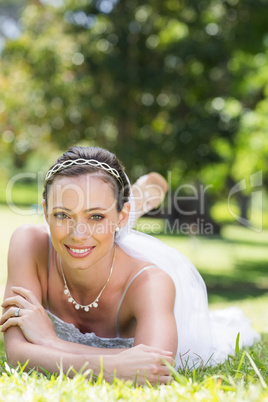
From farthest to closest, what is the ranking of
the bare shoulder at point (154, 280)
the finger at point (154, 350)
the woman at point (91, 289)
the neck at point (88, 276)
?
the neck at point (88, 276) < the bare shoulder at point (154, 280) < the woman at point (91, 289) < the finger at point (154, 350)

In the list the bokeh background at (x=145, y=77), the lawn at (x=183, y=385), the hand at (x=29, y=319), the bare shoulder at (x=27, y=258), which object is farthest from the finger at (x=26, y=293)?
the bokeh background at (x=145, y=77)

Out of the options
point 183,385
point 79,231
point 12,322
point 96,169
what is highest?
point 96,169

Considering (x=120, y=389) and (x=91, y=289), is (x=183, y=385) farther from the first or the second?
(x=91, y=289)

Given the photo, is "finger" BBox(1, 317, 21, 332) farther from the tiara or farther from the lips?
the tiara

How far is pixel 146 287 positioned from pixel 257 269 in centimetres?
1898

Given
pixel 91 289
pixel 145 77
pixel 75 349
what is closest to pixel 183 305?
pixel 91 289

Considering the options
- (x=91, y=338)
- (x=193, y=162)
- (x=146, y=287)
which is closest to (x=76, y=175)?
(x=146, y=287)

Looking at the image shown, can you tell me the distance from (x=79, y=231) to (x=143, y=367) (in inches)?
34.5

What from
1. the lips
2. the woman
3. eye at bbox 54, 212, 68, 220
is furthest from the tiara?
the lips

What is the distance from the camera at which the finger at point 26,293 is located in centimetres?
324

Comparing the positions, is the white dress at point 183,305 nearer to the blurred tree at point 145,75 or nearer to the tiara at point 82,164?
the tiara at point 82,164

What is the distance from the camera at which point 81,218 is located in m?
3.19

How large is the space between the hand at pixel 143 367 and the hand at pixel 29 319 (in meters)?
0.52

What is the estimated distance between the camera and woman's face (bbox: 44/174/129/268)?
3178mm
